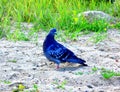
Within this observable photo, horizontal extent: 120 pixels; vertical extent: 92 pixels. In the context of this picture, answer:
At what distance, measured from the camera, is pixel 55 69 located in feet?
18.4

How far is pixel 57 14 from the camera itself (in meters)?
8.56

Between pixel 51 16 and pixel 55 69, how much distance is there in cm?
275

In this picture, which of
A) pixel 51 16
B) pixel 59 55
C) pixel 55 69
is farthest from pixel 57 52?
pixel 51 16

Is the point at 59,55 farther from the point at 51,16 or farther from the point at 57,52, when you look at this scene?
the point at 51,16

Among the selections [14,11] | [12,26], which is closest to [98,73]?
[12,26]

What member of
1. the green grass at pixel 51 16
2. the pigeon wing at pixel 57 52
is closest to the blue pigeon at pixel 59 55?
the pigeon wing at pixel 57 52

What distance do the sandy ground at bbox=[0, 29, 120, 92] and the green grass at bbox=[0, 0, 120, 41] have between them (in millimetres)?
413

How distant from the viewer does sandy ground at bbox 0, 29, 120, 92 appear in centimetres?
482

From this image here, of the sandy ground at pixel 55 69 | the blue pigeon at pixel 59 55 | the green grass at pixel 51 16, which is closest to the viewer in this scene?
the sandy ground at pixel 55 69

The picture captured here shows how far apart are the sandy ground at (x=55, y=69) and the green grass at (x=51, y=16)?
16.3 inches

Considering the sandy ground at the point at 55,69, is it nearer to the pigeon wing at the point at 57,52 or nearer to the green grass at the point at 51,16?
the pigeon wing at the point at 57,52

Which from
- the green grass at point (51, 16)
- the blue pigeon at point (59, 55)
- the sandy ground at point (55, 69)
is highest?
the green grass at point (51, 16)

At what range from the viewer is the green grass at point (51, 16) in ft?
25.3

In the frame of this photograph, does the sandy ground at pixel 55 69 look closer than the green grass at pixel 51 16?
Yes
